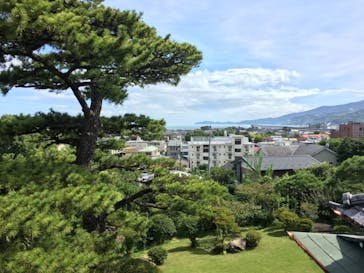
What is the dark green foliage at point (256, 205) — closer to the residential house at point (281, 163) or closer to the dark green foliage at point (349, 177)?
the dark green foliage at point (349, 177)

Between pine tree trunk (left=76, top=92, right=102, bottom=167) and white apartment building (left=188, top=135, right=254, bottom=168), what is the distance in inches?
1359

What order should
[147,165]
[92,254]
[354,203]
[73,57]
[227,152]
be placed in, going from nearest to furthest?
[354,203], [92,254], [73,57], [147,165], [227,152]

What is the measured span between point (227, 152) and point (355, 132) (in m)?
34.5

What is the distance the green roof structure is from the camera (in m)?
3.71

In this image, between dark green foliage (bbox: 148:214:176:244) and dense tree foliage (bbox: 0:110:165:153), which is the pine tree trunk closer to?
dense tree foliage (bbox: 0:110:165:153)

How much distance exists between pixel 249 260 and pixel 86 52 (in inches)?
330

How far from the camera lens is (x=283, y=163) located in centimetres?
2653

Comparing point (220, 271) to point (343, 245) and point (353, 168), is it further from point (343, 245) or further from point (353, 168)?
point (353, 168)

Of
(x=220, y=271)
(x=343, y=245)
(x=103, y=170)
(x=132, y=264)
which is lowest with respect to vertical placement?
(x=220, y=271)

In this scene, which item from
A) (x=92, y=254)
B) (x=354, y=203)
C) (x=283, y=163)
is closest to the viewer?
(x=354, y=203)

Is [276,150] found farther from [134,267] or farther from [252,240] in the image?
[134,267]

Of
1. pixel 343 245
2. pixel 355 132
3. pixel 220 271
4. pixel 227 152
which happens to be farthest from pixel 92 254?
Result: pixel 355 132

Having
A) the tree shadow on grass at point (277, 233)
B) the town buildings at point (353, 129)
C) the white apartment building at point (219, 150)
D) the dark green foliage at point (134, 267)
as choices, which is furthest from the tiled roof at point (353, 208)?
the town buildings at point (353, 129)

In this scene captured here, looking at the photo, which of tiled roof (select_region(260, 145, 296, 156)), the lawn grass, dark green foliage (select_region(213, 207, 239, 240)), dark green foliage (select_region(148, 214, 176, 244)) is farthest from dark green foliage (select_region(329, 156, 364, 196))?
tiled roof (select_region(260, 145, 296, 156))
